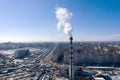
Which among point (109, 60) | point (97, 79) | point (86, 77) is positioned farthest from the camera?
point (109, 60)

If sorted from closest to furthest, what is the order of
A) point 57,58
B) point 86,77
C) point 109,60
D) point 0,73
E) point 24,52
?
point 86,77, point 0,73, point 109,60, point 57,58, point 24,52

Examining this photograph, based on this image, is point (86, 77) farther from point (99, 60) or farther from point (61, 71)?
point (99, 60)

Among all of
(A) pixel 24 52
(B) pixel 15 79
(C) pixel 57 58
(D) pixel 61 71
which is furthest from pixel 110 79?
(A) pixel 24 52

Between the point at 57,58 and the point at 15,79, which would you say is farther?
the point at 57,58

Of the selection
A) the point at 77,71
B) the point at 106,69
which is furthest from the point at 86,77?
the point at 106,69

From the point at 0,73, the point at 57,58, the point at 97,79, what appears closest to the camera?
the point at 97,79

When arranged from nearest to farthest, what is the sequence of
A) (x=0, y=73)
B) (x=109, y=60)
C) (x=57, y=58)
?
(x=0, y=73) < (x=109, y=60) < (x=57, y=58)

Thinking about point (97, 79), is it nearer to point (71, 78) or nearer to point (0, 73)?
point (71, 78)

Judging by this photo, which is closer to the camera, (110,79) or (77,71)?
(110,79)

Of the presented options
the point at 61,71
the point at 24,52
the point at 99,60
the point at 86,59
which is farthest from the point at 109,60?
the point at 24,52
